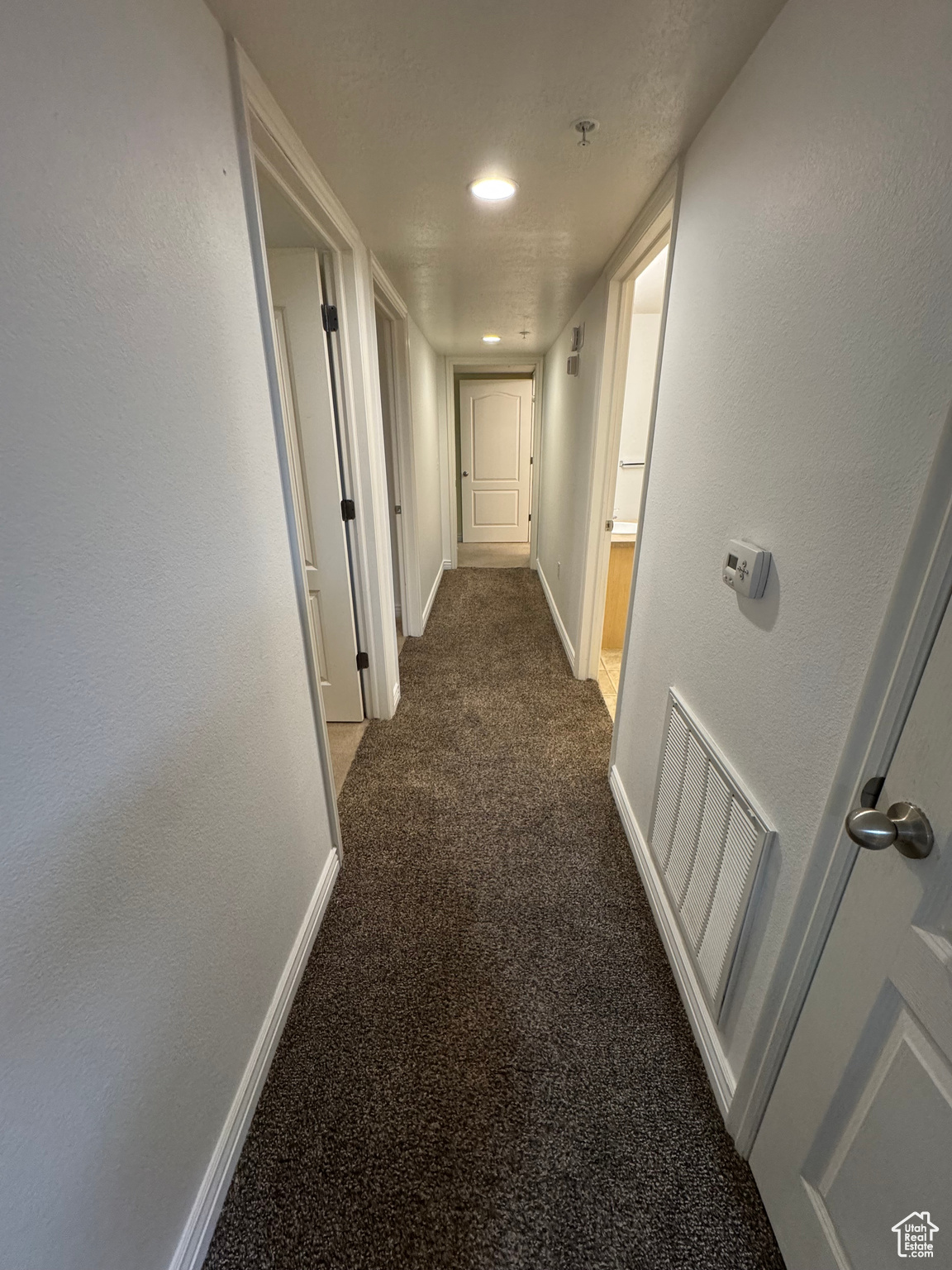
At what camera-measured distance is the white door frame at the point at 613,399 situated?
5.16ft

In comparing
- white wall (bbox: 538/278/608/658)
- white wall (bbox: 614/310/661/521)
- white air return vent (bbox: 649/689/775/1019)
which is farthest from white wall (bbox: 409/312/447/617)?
white air return vent (bbox: 649/689/775/1019)

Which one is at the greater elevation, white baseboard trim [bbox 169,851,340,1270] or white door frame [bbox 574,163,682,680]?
white door frame [bbox 574,163,682,680]

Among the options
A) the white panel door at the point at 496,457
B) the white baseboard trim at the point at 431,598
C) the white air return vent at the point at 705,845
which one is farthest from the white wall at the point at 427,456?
the white air return vent at the point at 705,845

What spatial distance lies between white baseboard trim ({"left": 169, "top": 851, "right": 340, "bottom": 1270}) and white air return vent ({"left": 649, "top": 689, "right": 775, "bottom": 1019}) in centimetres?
105

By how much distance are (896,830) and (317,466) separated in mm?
2128

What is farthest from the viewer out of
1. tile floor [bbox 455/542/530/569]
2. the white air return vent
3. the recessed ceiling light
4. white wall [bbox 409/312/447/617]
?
tile floor [bbox 455/542/530/569]

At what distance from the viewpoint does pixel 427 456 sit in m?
4.06

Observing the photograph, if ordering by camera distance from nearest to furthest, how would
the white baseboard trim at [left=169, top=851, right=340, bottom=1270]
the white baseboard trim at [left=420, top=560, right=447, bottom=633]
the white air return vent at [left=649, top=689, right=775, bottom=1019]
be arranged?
the white baseboard trim at [left=169, top=851, right=340, bottom=1270] < the white air return vent at [left=649, top=689, right=775, bottom=1019] < the white baseboard trim at [left=420, top=560, right=447, bottom=633]

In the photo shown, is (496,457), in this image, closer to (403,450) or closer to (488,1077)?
(403,450)

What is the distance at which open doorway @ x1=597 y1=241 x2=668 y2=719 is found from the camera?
2968mm

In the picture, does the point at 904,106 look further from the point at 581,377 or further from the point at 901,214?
the point at 581,377

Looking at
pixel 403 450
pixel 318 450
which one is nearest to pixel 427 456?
pixel 403 450

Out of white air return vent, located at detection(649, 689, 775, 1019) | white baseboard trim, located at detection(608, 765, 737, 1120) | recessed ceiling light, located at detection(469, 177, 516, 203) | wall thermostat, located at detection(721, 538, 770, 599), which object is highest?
recessed ceiling light, located at detection(469, 177, 516, 203)

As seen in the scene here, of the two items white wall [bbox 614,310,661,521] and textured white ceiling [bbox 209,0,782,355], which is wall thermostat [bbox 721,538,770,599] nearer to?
textured white ceiling [bbox 209,0,782,355]
